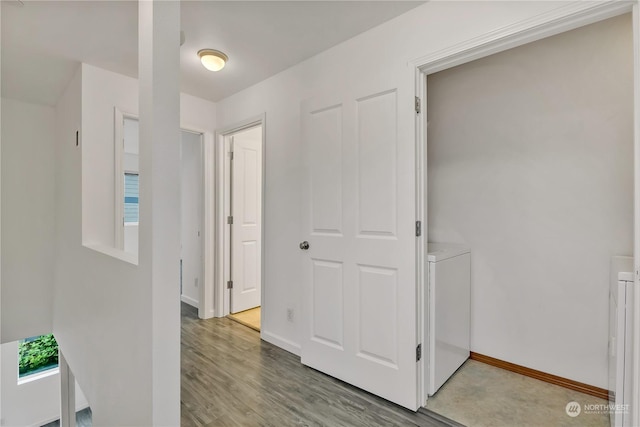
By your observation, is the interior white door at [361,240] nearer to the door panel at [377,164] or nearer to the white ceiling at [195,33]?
the door panel at [377,164]

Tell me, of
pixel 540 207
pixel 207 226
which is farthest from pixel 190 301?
pixel 540 207

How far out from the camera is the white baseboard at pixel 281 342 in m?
2.56

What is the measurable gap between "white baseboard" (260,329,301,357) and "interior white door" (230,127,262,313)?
844mm

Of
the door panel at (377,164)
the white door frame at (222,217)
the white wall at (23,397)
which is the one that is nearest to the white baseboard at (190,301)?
the white door frame at (222,217)

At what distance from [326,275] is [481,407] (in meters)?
1.22

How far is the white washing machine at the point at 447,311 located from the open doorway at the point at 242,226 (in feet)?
6.22

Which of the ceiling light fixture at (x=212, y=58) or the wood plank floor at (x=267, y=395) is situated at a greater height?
the ceiling light fixture at (x=212, y=58)

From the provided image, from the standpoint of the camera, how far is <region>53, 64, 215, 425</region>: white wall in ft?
4.57

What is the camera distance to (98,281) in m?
1.93

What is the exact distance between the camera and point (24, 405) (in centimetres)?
411

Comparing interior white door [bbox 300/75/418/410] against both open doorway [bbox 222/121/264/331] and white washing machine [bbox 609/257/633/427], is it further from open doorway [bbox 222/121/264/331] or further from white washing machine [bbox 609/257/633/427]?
open doorway [bbox 222/121/264/331]

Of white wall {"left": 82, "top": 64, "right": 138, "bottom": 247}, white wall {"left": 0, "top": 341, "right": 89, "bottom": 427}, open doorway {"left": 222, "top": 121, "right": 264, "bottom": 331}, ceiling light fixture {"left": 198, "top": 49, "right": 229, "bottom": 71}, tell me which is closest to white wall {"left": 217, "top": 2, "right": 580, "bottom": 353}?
open doorway {"left": 222, "top": 121, "right": 264, "bottom": 331}

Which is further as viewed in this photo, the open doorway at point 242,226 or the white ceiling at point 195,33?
the open doorway at point 242,226

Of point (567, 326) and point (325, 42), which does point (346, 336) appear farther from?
point (325, 42)
